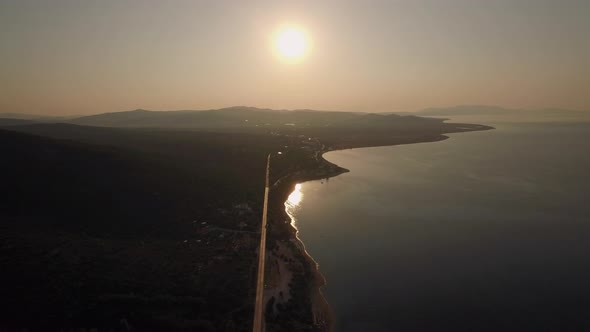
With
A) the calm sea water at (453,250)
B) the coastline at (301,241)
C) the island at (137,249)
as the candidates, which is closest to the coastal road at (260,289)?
the island at (137,249)

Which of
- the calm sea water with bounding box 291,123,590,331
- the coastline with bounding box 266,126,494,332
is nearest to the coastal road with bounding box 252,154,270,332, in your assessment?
the coastline with bounding box 266,126,494,332

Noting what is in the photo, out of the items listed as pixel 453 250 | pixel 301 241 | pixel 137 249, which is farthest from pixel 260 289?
pixel 453 250

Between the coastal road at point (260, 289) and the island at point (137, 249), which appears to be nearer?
the island at point (137, 249)

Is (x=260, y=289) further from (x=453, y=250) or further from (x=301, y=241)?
(x=453, y=250)

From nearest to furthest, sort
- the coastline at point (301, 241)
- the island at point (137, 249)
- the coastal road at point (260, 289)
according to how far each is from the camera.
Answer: the island at point (137, 249) → the coastal road at point (260, 289) → the coastline at point (301, 241)

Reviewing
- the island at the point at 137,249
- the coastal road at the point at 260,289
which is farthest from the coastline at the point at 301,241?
the coastal road at the point at 260,289

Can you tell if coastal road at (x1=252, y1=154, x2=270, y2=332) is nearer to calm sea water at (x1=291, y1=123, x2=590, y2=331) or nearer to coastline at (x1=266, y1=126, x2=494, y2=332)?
coastline at (x1=266, y1=126, x2=494, y2=332)

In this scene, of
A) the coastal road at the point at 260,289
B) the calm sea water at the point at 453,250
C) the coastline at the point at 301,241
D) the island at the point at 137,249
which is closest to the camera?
the island at the point at 137,249

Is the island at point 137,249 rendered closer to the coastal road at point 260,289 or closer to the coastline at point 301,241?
the coastline at point 301,241

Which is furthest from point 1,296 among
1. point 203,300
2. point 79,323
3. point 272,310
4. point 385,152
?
point 385,152
